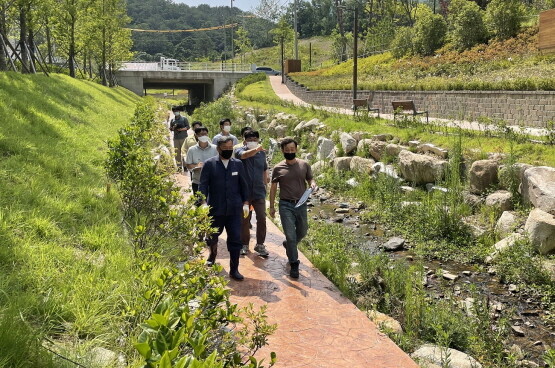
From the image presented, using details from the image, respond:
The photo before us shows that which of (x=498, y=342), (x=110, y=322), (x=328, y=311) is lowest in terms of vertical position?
(x=498, y=342)

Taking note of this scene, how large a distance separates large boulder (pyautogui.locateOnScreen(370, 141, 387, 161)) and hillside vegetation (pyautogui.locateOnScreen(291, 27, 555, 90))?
499 cm

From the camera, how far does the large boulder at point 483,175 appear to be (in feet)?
31.2

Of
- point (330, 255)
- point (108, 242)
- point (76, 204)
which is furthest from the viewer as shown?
point (330, 255)

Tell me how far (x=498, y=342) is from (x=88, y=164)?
6.66 meters

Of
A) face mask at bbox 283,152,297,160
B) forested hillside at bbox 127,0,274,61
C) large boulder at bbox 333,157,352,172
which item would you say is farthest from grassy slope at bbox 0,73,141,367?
forested hillside at bbox 127,0,274,61

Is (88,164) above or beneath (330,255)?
above

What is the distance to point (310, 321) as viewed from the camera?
4.77m

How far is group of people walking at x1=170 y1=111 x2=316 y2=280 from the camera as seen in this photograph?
5609 mm

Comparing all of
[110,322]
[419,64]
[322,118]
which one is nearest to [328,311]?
[110,322]

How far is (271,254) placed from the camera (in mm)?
6879

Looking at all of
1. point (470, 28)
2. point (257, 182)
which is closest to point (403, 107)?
point (257, 182)

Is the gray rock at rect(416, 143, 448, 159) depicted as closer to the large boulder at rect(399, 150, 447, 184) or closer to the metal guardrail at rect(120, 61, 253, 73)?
the large boulder at rect(399, 150, 447, 184)

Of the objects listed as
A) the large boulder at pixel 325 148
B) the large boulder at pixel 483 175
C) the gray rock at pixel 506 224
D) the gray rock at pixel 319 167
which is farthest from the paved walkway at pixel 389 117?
the gray rock at pixel 319 167

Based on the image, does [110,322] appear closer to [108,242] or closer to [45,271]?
[45,271]
